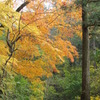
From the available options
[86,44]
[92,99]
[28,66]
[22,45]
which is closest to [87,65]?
[86,44]

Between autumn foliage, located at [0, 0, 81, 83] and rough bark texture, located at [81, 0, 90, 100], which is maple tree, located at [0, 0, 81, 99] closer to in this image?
autumn foliage, located at [0, 0, 81, 83]

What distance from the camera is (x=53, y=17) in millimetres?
6191

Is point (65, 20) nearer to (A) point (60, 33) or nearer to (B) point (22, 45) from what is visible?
(A) point (60, 33)

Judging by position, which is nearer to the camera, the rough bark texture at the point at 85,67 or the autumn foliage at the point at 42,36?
the autumn foliage at the point at 42,36

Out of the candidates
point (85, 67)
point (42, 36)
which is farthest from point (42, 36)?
point (85, 67)

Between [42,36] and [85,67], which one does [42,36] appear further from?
[85,67]

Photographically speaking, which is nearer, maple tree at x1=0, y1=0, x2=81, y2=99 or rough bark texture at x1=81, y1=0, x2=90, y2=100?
maple tree at x1=0, y1=0, x2=81, y2=99

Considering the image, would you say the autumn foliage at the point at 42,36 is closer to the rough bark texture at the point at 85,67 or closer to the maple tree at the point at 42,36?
the maple tree at the point at 42,36

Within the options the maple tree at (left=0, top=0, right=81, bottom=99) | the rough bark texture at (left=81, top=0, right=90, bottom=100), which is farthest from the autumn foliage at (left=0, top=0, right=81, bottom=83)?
the rough bark texture at (left=81, top=0, right=90, bottom=100)

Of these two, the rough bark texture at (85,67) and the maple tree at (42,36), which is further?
the rough bark texture at (85,67)

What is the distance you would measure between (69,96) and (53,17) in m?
7.38

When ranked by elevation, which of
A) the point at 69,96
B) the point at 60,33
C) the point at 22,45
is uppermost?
the point at 60,33

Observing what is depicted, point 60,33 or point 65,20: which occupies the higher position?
point 65,20

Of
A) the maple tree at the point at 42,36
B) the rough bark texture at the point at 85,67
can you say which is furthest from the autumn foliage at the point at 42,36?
the rough bark texture at the point at 85,67
